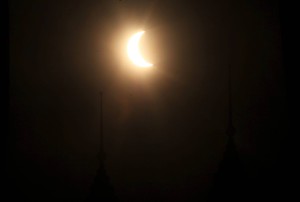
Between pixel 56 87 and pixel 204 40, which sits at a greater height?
pixel 204 40

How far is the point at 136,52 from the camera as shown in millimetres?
1517

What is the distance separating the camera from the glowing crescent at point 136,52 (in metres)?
1.51

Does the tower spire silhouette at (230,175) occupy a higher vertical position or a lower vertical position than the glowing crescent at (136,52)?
lower

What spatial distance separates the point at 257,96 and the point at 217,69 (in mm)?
248

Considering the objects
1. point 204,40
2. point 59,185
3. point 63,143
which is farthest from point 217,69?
point 59,185

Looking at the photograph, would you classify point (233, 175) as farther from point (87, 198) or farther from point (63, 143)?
point (63, 143)

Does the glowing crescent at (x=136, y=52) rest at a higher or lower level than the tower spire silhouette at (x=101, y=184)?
higher

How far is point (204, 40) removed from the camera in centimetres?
154

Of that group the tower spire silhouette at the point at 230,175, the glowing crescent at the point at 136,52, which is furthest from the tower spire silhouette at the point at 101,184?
the tower spire silhouette at the point at 230,175

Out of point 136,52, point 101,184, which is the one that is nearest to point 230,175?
point 101,184

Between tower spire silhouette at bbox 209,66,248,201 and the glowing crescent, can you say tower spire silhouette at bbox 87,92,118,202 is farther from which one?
tower spire silhouette at bbox 209,66,248,201

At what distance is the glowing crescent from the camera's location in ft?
4.96

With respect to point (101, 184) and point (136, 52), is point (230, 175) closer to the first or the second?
point (101, 184)

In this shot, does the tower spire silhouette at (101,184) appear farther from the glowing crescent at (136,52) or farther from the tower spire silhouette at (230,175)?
the tower spire silhouette at (230,175)
